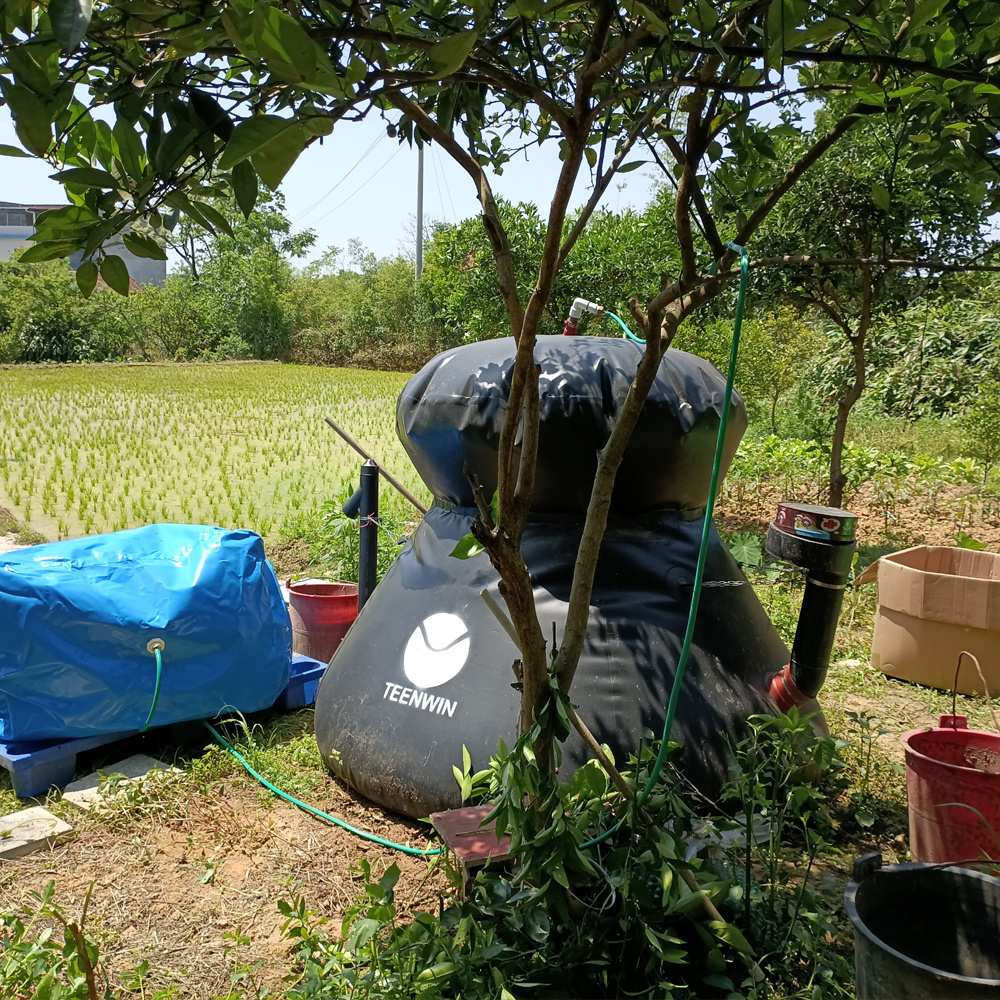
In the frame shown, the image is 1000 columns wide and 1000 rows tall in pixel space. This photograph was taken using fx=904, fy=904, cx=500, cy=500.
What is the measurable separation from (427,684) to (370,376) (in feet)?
81.4

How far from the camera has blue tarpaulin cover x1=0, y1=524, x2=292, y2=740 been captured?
10.1 feet

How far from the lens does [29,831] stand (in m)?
2.80

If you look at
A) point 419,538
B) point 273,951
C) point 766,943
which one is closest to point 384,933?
point 273,951

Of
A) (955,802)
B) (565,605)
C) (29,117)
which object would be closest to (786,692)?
(955,802)

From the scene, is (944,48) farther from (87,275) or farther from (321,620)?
(321,620)

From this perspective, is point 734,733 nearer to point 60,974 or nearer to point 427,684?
point 427,684

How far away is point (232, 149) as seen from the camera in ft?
→ 2.72

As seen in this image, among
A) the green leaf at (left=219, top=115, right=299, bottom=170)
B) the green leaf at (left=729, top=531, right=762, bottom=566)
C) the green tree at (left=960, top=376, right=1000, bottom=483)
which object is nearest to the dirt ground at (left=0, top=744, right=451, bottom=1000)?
the green leaf at (left=219, top=115, right=299, bottom=170)

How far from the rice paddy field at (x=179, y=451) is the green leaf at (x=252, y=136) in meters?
5.81

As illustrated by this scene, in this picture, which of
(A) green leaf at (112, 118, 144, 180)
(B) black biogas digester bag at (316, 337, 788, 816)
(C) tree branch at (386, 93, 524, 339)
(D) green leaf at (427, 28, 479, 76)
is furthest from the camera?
(B) black biogas digester bag at (316, 337, 788, 816)

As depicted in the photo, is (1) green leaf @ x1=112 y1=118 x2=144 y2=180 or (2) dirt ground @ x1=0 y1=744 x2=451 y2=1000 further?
(2) dirt ground @ x1=0 y1=744 x2=451 y2=1000

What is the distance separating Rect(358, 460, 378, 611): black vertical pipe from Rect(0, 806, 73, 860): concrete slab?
1529 millimetres

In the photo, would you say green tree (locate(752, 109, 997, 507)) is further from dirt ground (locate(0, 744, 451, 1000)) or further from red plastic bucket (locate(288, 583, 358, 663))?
dirt ground (locate(0, 744, 451, 1000))

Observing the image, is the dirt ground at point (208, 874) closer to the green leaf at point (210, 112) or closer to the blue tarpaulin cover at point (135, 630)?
the blue tarpaulin cover at point (135, 630)
